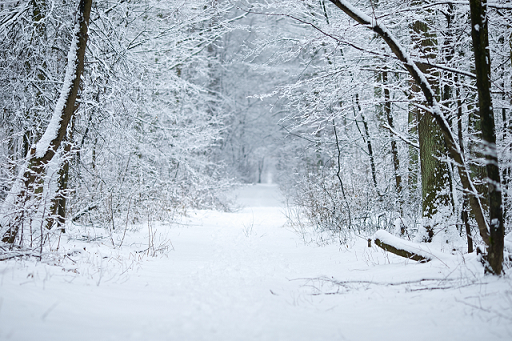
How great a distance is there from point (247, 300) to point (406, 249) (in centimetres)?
199

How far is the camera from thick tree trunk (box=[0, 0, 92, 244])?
3416mm

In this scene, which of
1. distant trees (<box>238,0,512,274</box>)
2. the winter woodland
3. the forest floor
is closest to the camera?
the forest floor

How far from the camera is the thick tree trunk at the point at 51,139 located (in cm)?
342

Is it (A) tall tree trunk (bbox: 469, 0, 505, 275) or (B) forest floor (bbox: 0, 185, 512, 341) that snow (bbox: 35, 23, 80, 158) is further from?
(A) tall tree trunk (bbox: 469, 0, 505, 275)

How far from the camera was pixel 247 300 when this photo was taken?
112 inches

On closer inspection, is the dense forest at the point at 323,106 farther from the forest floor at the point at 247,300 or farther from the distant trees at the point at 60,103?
the forest floor at the point at 247,300

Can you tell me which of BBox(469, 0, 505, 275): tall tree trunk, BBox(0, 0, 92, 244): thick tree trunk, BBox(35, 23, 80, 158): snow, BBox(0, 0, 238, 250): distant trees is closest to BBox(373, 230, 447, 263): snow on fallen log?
BBox(469, 0, 505, 275): tall tree trunk

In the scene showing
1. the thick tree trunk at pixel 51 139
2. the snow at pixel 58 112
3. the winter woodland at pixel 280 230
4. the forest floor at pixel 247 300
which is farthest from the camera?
the snow at pixel 58 112

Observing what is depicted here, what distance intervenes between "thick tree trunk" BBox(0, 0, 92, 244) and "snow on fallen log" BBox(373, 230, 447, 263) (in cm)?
391

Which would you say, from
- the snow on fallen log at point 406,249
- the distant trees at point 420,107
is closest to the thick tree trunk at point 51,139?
the distant trees at point 420,107

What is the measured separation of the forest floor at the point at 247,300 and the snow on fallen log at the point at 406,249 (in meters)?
0.09

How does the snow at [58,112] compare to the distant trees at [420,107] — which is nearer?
the distant trees at [420,107]

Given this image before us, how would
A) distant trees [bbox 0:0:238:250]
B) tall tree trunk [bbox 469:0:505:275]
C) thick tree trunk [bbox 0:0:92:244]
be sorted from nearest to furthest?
tall tree trunk [bbox 469:0:505:275] → thick tree trunk [bbox 0:0:92:244] → distant trees [bbox 0:0:238:250]

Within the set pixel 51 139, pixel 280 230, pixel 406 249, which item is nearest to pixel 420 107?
pixel 406 249
